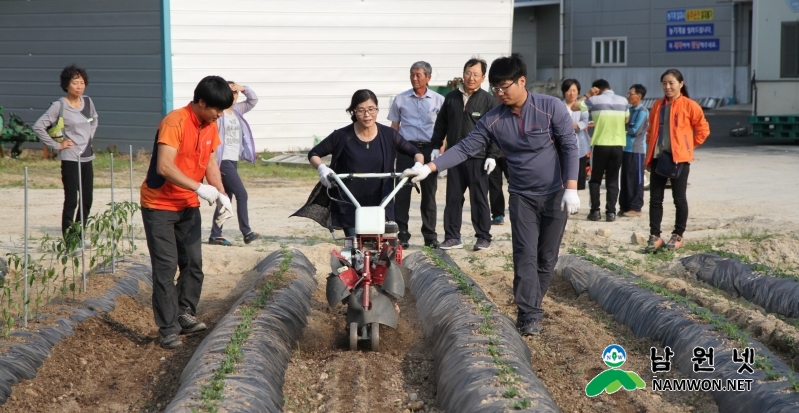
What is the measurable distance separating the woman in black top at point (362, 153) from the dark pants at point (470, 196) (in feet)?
7.35

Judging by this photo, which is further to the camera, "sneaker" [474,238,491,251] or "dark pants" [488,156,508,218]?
"dark pants" [488,156,508,218]

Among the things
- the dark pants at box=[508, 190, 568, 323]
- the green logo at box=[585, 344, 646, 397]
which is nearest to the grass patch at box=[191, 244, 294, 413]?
the dark pants at box=[508, 190, 568, 323]

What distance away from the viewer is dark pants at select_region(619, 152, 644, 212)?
1162 cm

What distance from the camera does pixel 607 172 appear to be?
38.0ft

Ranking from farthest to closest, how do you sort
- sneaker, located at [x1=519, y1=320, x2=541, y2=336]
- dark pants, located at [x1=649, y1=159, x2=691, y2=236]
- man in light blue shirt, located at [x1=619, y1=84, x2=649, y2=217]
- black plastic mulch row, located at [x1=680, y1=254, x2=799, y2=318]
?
man in light blue shirt, located at [x1=619, y1=84, x2=649, y2=217], dark pants, located at [x1=649, y1=159, x2=691, y2=236], black plastic mulch row, located at [x1=680, y1=254, x2=799, y2=318], sneaker, located at [x1=519, y1=320, x2=541, y2=336]

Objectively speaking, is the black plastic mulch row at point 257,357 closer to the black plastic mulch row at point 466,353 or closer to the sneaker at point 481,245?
the black plastic mulch row at point 466,353

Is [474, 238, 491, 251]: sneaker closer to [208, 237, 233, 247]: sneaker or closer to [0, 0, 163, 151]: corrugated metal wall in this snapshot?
[208, 237, 233, 247]: sneaker

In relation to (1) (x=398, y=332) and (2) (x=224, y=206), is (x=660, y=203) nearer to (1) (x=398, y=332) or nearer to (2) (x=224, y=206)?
(1) (x=398, y=332)

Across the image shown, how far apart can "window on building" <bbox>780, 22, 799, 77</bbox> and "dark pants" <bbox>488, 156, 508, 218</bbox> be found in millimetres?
12151

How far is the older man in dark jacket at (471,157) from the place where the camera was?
9.24 meters

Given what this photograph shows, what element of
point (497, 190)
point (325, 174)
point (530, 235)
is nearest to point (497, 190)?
point (497, 190)

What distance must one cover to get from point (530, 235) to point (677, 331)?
1.10 meters

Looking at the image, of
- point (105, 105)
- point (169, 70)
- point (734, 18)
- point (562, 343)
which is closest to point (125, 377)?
point (562, 343)

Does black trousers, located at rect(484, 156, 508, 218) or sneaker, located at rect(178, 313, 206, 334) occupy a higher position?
black trousers, located at rect(484, 156, 508, 218)
